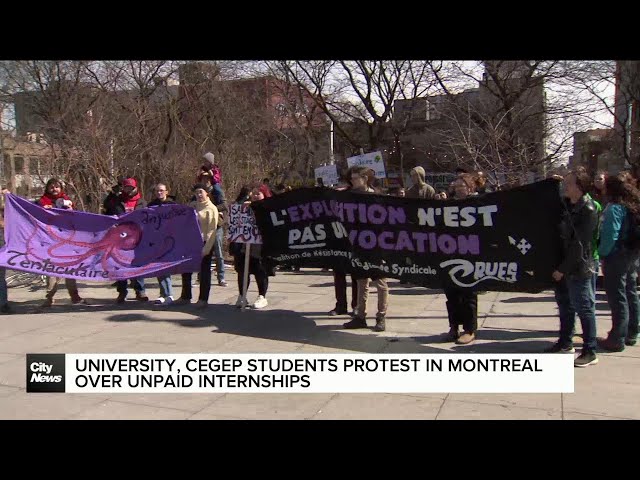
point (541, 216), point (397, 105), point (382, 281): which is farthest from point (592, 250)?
point (397, 105)

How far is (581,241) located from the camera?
5355 millimetres

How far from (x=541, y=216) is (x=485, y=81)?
1828cm

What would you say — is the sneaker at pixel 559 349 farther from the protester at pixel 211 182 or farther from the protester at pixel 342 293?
the protester at pixel 211 182

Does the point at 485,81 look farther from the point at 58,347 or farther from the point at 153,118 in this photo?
the point at 58,347

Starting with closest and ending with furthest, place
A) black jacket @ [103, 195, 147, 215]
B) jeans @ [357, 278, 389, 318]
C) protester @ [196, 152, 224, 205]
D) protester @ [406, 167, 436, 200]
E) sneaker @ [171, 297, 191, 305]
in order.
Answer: jeans @ [357, 278, 389, 318], sneaker @ [171, 297, 191, 305], protester @ [406, 167, 436, 200], black jacket @ [103, 195, 147, 215], protester @ [196, 152, 224, 205]

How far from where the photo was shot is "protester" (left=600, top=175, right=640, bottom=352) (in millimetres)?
5660

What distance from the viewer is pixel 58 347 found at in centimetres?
626

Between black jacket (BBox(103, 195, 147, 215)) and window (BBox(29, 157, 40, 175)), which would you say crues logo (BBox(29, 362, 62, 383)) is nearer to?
black jacket (BBox(103, 195, 147, 215))

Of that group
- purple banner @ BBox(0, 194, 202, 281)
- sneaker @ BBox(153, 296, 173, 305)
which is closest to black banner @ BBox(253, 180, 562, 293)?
purple banner @ BBox(0, 194, 202, 281)

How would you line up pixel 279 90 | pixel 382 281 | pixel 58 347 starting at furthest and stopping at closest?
pixel 279 90, pixel 382 281, pixel 58 347

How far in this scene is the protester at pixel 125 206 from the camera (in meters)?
8.51

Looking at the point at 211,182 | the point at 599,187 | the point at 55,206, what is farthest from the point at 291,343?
the point at 599,187

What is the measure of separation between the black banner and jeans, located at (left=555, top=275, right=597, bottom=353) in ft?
0.53

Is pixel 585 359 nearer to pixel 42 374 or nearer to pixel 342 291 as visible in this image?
pixel 342 291
